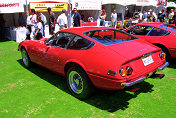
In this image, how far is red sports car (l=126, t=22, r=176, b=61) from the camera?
497cm

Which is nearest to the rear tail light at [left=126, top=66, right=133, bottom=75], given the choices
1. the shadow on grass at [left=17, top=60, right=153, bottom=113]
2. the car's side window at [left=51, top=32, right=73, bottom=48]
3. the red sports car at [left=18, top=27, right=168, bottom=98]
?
the red sports car at [left=18, top=27, right=168, bottom=98]

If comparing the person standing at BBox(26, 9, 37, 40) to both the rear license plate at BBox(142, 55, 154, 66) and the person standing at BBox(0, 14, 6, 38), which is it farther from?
the rear license plate at BBox(142, 55, 154, 66)

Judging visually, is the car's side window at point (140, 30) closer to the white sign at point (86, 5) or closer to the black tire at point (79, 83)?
the black tire at point (79, 83)

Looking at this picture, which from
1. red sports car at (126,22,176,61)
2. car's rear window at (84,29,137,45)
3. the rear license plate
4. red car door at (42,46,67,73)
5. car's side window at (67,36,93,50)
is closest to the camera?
the rear license plate

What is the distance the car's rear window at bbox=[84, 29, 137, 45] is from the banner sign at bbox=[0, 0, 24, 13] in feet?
25.0

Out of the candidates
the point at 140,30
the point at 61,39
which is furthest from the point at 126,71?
the point at 140,30

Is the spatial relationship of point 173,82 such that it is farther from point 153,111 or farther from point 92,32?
point 92,32

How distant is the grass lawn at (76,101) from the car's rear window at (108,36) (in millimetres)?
1144

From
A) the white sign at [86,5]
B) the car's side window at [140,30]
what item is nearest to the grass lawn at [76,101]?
the car's side window at [140,30]

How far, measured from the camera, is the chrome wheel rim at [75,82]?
10.9 ft

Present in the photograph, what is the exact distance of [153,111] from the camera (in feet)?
9.52

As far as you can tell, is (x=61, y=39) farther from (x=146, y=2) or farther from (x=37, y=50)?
(x=146, y=2)

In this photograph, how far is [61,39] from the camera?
13.1 ft

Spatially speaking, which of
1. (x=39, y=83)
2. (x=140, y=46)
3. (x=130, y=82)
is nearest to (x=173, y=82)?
(x=140, y=46)
